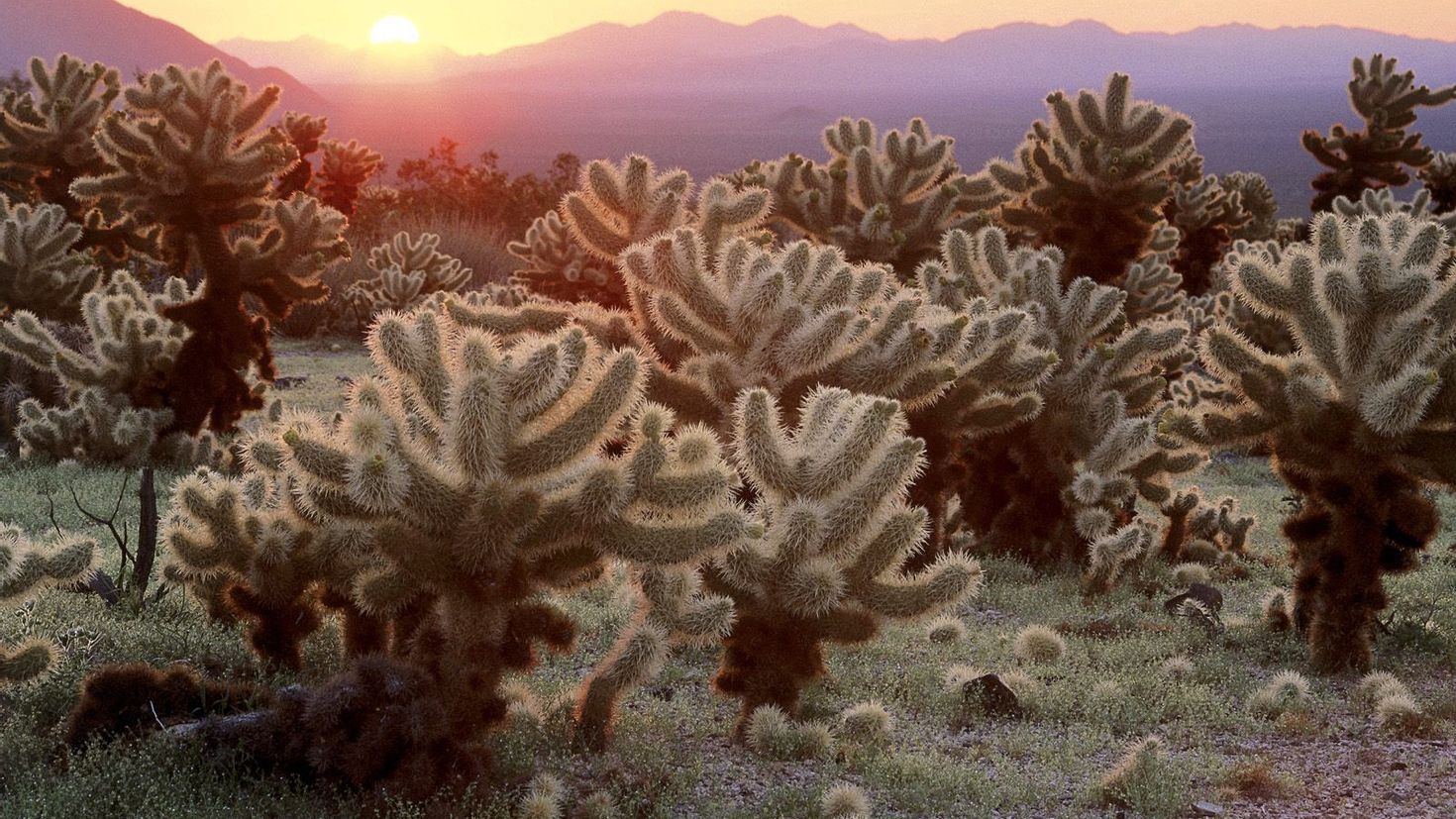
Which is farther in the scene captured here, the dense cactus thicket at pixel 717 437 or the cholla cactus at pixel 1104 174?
the cholla cactus at pixel 1104 174

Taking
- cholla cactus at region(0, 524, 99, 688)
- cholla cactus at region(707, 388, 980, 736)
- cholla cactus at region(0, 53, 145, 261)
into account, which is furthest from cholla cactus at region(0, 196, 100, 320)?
cholla cactus at region(707, 388, 980, 736)

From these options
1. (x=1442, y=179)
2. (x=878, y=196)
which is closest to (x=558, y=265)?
(x=878, y=196)

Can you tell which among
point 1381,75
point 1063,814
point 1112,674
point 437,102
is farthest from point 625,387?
point 437,102

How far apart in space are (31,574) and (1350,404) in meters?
5.71

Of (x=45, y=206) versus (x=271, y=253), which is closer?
(x=271, y=253)

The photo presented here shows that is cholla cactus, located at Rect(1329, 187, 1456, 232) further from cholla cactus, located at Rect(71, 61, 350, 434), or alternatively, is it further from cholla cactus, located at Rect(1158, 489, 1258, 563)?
cholla cactus, located at Rect(71, 61, 350, 434)

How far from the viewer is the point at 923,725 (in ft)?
19.0

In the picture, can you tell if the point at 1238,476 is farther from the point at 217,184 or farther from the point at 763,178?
the point at 217,184

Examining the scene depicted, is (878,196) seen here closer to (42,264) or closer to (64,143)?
(42,264)

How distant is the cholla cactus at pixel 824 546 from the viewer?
5070 millimetres

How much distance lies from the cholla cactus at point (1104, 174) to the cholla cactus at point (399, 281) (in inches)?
411

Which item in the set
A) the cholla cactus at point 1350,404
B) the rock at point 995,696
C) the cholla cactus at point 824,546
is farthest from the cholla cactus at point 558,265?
the cholla cactus at point 824,546

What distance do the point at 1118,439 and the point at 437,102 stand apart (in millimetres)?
190274

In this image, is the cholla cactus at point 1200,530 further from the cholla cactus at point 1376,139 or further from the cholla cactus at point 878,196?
the cholla cactus at point 1376,139
